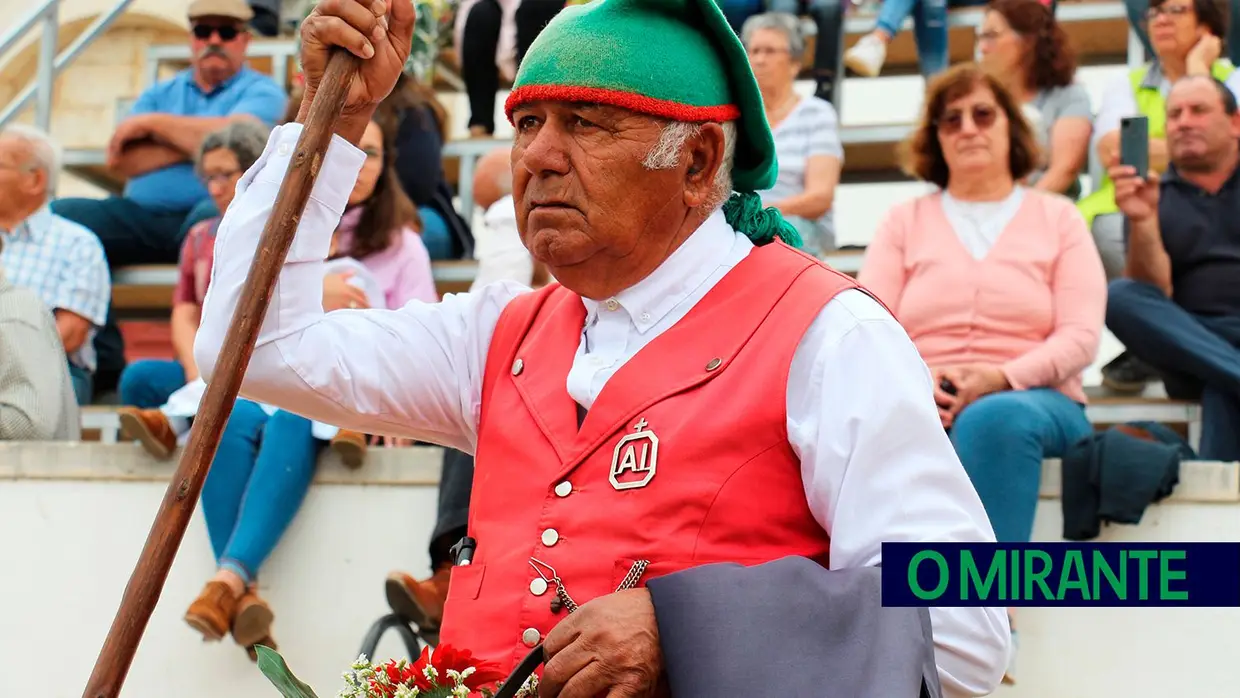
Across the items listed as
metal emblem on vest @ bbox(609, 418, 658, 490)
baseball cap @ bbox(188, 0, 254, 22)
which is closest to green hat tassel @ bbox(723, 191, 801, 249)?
metal emblem on vest @ bbox(609, 418, 658, 490)

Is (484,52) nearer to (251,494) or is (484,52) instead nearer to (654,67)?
(251,494)

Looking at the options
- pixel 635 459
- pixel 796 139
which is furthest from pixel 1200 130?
pixel 635 459

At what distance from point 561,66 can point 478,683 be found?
0.91 metres

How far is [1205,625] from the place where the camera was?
4.53 metres

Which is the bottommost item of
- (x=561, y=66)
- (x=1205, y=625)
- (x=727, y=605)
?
(x=1205, y=625)

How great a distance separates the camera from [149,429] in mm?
5262

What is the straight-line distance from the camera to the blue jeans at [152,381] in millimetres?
5992

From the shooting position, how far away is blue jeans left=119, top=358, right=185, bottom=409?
5.99 metres

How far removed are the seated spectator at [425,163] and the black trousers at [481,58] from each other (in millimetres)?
932

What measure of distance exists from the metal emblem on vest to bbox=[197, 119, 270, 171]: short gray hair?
408 centimetres

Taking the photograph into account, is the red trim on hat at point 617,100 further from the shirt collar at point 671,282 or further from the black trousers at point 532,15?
the black trousers at point 532,15

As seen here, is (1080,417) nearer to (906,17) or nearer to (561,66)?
(561,66)

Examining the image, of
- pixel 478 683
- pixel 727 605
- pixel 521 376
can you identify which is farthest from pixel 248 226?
pixel 727 605

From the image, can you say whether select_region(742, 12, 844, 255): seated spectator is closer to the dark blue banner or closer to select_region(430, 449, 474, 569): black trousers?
select_region(430, 449, 474, 569): black trousers
